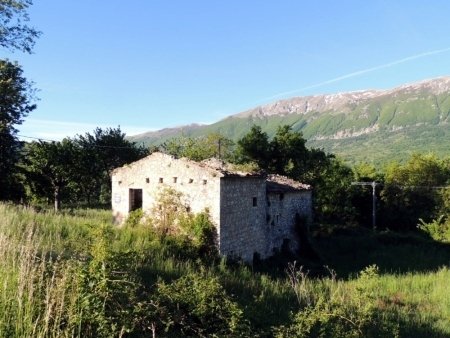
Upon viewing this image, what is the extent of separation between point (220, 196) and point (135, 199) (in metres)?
5.10

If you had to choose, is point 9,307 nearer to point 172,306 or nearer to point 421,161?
point 172,306

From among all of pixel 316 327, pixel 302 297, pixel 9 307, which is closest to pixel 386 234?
pixel 302 297

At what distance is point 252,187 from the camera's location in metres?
19.9

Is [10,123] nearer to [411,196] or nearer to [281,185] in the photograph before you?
[281,185]

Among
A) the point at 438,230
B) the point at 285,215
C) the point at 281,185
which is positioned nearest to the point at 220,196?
the point at 285,215

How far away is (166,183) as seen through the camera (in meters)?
19.1

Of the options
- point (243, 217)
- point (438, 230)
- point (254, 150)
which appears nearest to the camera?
point (243, 217)

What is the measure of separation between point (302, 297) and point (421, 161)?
35643mm

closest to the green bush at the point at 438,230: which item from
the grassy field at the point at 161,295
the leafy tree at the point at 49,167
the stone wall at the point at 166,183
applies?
the grassy field at the point at 161,295

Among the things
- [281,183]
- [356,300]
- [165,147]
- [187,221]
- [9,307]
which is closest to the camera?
[9,307]

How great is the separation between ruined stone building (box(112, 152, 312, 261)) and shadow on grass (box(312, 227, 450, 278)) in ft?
12.4

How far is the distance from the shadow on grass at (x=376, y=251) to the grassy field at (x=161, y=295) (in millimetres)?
1130

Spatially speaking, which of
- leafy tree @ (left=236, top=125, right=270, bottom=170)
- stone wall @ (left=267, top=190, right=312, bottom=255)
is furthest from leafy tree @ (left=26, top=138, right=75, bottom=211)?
stone wall @ (left=267, top=190, right=312, bottom=255)

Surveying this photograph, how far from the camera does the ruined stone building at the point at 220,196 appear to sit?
Result: 17859mm
